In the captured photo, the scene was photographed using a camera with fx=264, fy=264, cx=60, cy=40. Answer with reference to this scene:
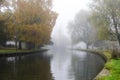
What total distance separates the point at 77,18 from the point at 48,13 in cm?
2983

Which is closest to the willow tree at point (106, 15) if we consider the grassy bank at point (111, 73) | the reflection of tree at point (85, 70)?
the reflection of tree at point (85, 70)

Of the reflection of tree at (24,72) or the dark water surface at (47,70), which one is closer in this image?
the reflection of tree at (24,72)

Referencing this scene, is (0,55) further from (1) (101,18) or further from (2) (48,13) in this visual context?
(2) (48,13)

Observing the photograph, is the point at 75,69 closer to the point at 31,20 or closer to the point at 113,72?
the point at 113,72

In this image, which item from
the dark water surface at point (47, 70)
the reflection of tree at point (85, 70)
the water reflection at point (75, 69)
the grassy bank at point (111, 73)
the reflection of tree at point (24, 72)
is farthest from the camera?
the reflection of tree at point (85, 70)

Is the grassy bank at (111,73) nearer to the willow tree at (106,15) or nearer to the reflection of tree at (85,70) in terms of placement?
the reflection of tree at (85,70)

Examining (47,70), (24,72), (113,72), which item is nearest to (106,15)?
(47,70)

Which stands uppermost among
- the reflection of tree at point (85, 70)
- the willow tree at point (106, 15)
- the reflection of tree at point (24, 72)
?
the willow tree at point (106, 15)

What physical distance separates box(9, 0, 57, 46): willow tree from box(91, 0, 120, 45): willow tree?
18.5m

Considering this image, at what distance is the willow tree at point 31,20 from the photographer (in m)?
59.2

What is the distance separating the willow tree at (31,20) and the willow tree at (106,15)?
60.8 ft

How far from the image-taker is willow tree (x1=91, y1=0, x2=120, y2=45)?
1686 inches

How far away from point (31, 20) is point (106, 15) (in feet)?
76.1

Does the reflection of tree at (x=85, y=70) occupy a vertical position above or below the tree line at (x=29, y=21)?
below
